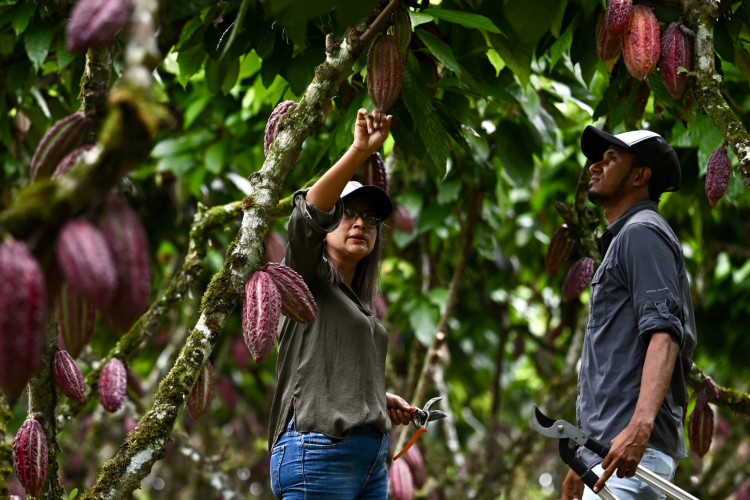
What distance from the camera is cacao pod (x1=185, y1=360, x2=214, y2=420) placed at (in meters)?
2.04

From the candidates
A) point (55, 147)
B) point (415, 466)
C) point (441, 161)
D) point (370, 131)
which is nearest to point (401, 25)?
point (370, 131)

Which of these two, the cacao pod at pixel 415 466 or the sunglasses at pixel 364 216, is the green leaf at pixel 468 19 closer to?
the sunglasses at pixel 364 216

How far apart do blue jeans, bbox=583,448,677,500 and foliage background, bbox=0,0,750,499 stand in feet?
2.28

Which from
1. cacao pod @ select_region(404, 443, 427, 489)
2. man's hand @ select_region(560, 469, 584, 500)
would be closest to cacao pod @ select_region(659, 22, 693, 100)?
man's hand @ select_region(560, 469, 584, 500)

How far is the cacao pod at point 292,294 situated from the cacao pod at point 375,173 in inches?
26.8

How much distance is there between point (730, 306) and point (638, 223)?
11.4ft

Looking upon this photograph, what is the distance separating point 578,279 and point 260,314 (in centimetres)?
147

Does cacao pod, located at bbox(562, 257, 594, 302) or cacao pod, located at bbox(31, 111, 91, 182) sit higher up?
cacao pod, located at bbox(31, 111, 91, 182)

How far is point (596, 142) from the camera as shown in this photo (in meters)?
2.41

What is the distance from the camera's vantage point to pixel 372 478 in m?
2.29

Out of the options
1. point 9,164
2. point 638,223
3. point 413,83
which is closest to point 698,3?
point 638,223

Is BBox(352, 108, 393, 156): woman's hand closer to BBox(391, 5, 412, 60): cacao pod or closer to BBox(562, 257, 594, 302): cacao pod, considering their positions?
BBox(391, 5, 412, 60): cacao pod

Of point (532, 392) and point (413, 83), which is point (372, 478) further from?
point (532, 392)

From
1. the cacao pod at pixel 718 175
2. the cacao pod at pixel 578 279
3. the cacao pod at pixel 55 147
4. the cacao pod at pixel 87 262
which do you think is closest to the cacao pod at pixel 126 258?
the cacao pod at pixel 87 262
